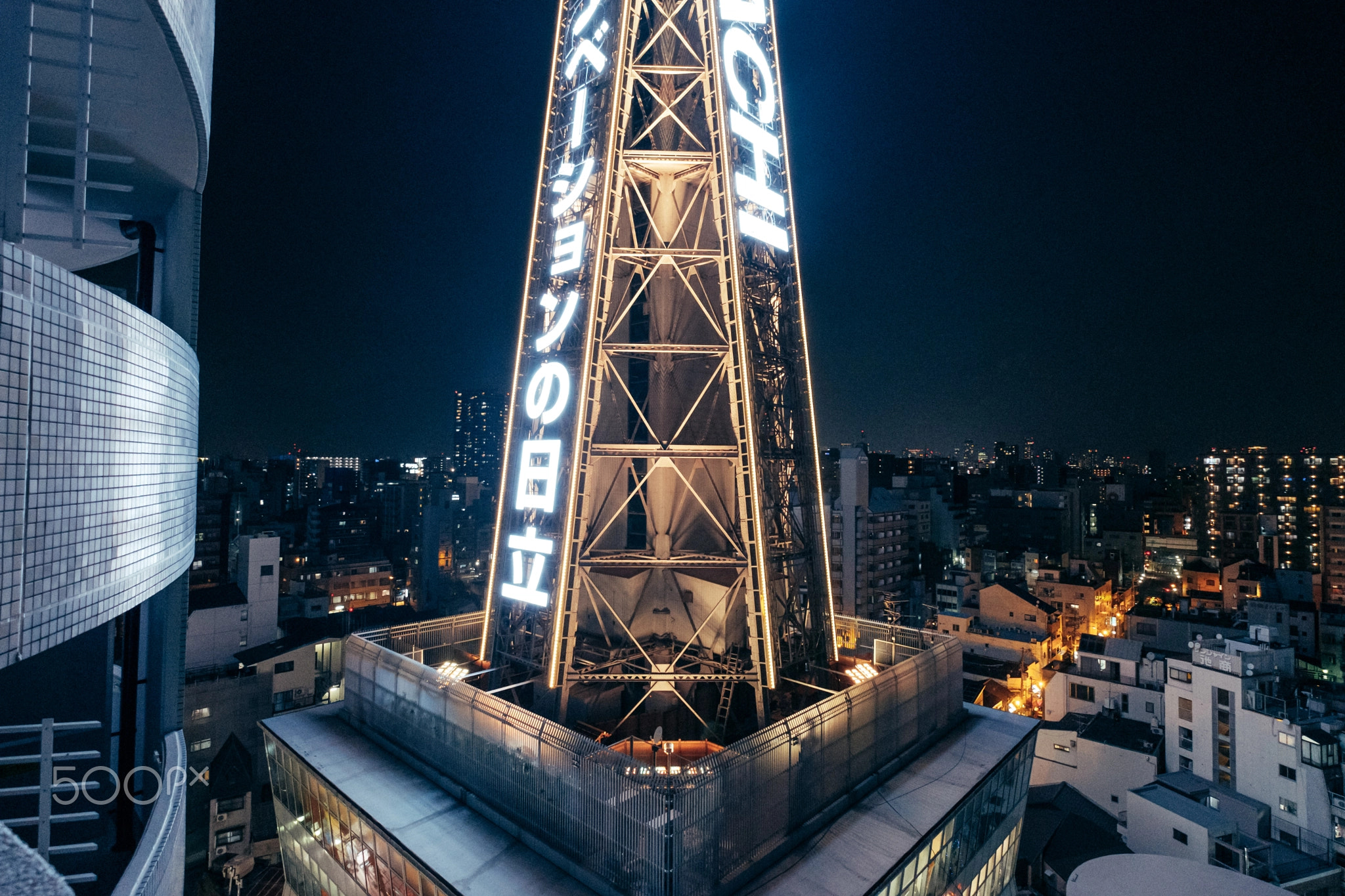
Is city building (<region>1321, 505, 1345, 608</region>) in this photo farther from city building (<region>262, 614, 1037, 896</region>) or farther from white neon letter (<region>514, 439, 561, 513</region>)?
white neon letter (<region>514, 439, 561, 513</region>)

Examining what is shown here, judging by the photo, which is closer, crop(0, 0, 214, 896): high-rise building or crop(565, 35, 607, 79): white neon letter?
crop(0, 0, 214, 896): high-rise building

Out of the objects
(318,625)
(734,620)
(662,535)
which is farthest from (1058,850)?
(318,625)

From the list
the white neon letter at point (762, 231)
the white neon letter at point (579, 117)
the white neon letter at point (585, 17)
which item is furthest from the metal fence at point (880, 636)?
the white neon letter at point (585, 17)

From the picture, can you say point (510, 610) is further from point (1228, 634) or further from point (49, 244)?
point (1228, 634)

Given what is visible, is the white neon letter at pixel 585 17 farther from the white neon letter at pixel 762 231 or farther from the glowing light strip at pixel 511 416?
the white neon letter at pixel 762 231

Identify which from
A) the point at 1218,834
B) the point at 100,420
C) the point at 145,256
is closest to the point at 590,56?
the point at 145,256

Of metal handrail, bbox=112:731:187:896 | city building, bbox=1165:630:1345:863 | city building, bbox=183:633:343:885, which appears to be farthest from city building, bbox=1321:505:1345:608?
metal handrail, bbox=112:731:187:896
